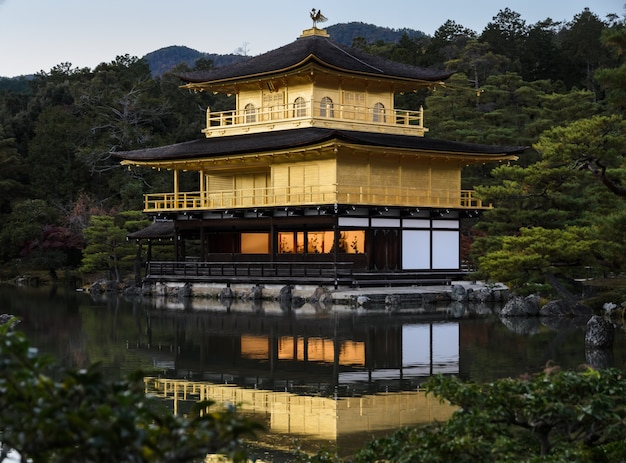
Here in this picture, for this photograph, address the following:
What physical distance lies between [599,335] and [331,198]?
17.3 metres

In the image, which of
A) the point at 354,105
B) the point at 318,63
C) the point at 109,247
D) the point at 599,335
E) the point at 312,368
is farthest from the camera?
the point at 109,247

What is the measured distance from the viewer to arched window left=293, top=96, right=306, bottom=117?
38.7 m

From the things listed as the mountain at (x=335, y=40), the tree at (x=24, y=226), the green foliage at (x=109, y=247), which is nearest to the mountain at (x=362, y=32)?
the mountain at (x=335, y=40)

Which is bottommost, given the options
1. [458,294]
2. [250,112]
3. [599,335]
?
[458,294]

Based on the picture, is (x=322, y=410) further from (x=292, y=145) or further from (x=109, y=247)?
(x=109, y=247)

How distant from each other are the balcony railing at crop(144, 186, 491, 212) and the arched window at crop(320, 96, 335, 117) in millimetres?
3705

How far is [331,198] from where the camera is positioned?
112 ft

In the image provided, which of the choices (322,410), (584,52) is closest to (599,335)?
(322,410)

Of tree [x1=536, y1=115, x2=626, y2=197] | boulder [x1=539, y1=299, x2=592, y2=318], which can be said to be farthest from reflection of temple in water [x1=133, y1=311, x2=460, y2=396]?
tree [x1=536, y1=115, x2=626, y2=197]

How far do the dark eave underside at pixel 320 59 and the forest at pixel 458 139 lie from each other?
451 centimetres

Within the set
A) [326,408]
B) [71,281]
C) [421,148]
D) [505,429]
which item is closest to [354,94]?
[421,148]

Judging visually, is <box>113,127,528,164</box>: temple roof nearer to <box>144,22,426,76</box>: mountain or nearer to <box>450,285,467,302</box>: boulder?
<box>450,285,467,302</box>: boulder

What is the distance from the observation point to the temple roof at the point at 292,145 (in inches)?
1366

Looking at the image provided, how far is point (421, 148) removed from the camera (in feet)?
118
